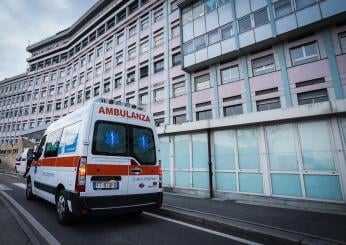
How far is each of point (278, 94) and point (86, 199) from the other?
13922 millimetres

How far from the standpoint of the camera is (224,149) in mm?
10867

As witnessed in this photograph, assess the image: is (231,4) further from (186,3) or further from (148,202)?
(148,202)

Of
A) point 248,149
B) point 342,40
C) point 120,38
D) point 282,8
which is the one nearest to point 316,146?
point 248,149

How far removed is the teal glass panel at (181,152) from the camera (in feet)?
40.9

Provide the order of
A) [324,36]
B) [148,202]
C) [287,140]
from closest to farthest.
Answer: [148,202], [287,140], [324,36]

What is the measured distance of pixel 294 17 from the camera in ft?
47.1

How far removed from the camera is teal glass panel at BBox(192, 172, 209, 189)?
445 inches

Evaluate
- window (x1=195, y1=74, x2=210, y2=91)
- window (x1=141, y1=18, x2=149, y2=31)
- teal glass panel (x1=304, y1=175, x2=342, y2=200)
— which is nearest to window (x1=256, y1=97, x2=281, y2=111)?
window (x1=195, y1=74, x2=210, y2=91)

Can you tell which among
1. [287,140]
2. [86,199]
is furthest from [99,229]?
[287,140]

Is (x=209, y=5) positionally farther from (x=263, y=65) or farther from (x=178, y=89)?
(x=178, y=89)

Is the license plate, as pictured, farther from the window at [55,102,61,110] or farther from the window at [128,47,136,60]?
the window at [55,102,61,110]

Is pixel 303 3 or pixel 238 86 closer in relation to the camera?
pixel 303 3

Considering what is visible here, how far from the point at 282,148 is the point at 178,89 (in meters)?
13.4

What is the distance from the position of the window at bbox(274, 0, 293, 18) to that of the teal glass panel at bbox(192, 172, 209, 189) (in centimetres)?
1155
